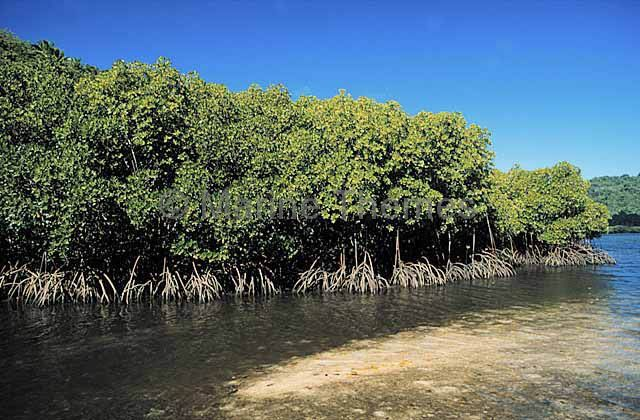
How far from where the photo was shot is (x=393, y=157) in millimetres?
20703

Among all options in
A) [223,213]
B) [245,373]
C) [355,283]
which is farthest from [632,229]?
[245,373]

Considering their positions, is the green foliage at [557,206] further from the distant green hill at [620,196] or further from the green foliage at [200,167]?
the distant green hill at [620,196]

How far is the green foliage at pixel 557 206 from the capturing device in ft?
105

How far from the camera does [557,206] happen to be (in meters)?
32.4

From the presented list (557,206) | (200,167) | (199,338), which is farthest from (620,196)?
(199,338)

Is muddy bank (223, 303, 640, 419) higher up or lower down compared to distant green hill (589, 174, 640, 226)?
lower down

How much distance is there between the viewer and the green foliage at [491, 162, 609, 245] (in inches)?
1264

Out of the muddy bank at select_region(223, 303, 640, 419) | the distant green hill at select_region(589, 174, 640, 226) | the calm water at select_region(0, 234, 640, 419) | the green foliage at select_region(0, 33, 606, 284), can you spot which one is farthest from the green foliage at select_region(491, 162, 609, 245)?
the distant green hill at select_region(589, 174, 640, 226)

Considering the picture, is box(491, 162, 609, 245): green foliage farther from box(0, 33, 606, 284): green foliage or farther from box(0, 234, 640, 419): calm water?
box(0, 33, 606, 284): green foliage

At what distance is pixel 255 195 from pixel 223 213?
1.38m

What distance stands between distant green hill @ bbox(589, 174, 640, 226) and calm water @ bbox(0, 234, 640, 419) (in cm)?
7594

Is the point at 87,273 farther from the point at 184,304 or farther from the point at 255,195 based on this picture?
the point at 255,195

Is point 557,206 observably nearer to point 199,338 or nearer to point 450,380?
point 199,338

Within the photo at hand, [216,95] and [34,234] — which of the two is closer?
[34,234]
